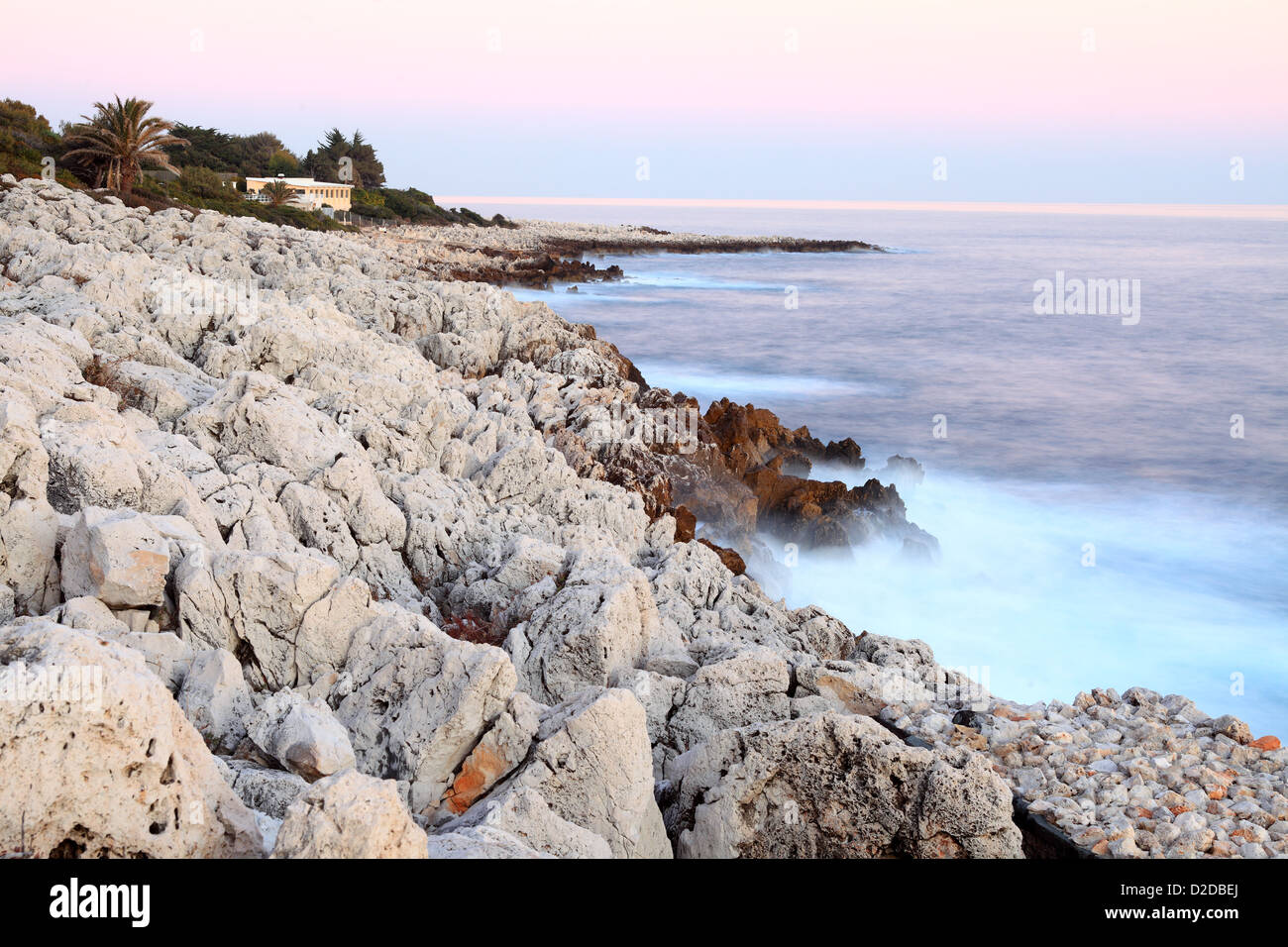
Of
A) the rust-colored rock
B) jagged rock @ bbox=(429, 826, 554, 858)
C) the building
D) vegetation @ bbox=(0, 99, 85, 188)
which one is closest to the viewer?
jagged rock @ bbox=(429, 826, 554, 858)

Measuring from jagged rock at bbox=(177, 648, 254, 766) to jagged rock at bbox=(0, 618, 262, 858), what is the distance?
3.67 ft

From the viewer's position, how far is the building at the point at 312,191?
62906 mm

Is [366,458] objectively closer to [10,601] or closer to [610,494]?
[610,494]

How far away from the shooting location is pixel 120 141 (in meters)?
31.6

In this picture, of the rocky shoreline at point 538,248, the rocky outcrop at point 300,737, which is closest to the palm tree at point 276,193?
the rocky shoreline at point 538,248

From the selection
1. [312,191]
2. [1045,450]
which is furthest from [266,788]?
[312,191]

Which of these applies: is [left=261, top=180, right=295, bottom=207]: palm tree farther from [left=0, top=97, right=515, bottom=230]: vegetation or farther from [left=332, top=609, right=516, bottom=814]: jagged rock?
[left=332, top=609, right=516, bottom=814]: jagged rock

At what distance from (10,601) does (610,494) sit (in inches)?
240

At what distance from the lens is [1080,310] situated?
1802 inches

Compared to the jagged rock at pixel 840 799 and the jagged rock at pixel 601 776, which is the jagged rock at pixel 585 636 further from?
the jagged rock at pixel 840 799

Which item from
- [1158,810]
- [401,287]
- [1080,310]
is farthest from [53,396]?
[1080,310]

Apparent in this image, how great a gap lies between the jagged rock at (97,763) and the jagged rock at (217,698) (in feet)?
3.67

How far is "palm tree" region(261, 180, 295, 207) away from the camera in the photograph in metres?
54.5

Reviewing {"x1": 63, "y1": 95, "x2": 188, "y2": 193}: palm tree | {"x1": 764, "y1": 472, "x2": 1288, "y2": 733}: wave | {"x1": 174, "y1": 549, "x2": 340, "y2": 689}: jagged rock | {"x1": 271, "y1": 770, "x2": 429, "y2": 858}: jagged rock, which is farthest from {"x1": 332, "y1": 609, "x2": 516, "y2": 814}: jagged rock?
{"x1": 63, "y1": 95, "x2": 188, "y2": 193}: palm tree
